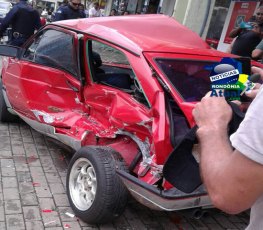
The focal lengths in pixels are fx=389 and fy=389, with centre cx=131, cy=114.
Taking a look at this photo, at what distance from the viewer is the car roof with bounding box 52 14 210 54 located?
10.9 feet

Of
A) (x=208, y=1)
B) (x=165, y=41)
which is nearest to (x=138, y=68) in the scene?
(x=165, y=41)

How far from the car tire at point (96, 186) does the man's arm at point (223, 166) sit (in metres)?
1.61

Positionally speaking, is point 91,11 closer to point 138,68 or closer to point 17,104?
point 17,104

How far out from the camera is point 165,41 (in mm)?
3645

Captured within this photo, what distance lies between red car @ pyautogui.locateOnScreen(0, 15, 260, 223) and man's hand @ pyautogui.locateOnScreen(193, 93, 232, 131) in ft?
2.99

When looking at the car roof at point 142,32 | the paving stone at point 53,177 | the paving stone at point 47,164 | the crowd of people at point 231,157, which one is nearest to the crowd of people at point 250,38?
the car roof at point 142,32

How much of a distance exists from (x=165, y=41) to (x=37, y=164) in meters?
1.83

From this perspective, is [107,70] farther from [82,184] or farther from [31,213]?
[31,213]

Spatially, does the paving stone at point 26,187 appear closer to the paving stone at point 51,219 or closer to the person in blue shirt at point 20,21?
the paving stone at point 51,219

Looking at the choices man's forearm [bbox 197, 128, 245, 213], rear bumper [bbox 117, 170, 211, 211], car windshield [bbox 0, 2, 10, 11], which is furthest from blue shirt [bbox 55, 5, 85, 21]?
car windshield [bbox 0, 2, 10, 11]

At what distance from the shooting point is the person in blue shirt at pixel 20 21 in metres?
7.36

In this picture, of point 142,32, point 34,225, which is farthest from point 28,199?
point 142,32

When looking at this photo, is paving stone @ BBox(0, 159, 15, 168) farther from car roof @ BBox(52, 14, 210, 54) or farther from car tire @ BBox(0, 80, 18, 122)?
car roof @ BBox(52, 14, 210, 54)

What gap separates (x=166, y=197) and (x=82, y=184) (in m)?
0.96
